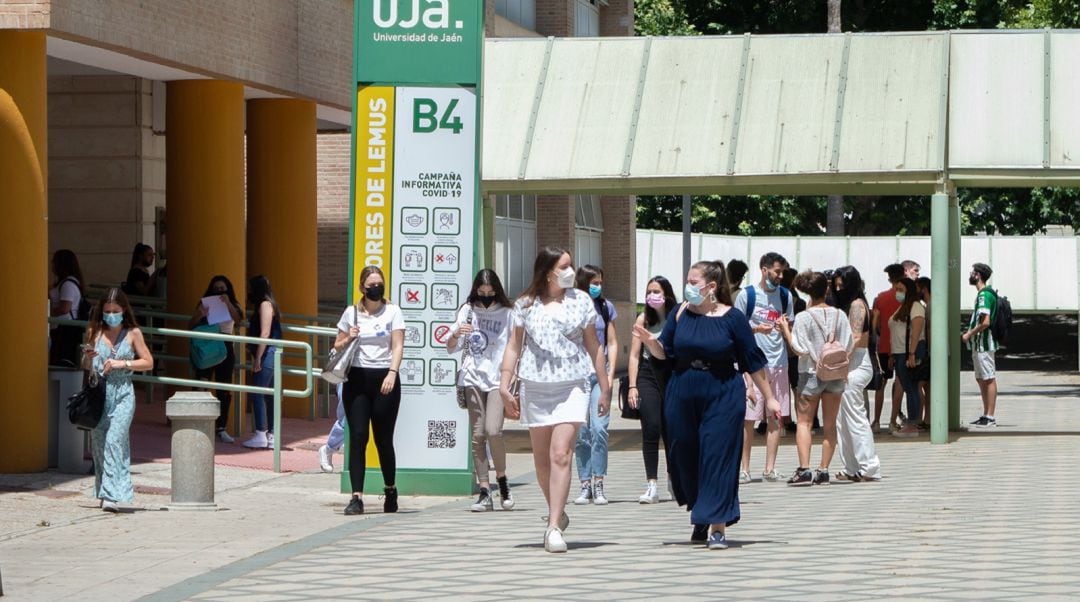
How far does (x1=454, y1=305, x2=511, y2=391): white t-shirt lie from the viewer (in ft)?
43.5

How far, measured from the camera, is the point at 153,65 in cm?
1780

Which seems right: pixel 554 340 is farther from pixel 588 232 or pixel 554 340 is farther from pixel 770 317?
pixel 588 232

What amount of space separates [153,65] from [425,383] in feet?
17.7

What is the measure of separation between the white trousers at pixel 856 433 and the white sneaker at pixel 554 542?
5100mm

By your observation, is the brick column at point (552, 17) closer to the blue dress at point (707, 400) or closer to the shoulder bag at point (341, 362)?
the shoulder bag at point (341, 362)

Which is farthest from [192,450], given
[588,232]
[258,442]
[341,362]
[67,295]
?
[588,232]

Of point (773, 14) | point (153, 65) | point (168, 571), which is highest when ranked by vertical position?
point (773, 14)

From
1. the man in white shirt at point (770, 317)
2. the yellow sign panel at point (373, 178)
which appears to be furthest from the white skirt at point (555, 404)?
the man in white shirt at point (770, 317)

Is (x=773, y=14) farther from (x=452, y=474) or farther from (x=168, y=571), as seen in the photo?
(x=168, y=571)

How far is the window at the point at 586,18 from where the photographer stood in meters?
A: 35.9

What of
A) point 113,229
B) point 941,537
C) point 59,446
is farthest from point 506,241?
point 941,537

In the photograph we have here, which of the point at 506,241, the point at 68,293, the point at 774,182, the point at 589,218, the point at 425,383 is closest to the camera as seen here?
the point at 425,383

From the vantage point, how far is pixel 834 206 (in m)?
41.3

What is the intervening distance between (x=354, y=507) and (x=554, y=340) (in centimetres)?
264
